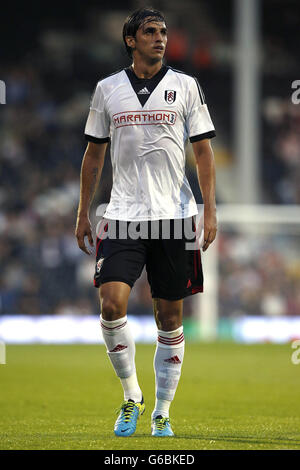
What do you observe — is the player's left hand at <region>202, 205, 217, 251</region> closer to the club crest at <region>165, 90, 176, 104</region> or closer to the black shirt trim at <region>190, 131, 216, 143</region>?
the black shirt trim at <region>190, 131, 216, 143</region>

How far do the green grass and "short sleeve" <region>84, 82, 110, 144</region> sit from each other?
170 cm

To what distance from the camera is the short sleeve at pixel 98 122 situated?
5.52 m

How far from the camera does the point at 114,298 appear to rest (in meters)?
5.21

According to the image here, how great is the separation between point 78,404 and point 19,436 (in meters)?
2.07

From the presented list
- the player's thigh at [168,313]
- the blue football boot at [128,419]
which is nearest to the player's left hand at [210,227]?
the player's thigh at [168,313]

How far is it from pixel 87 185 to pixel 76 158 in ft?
47.4

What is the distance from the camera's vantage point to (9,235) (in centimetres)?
1723

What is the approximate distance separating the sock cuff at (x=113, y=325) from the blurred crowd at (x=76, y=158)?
1086 centimetres

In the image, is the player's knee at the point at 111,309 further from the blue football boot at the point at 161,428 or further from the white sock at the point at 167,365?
the blue football boot at the point at 161,428

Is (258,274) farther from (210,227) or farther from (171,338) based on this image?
(210,227)
